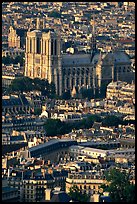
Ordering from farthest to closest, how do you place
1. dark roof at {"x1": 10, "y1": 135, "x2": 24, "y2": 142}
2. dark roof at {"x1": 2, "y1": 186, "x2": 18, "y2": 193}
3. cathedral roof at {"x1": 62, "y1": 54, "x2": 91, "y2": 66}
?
1. cathedral roof at {"x1": 62, "y1": 54, "x2": 91, "y2": 66}
2. dark roof at {"x1": 10, "y1": 135, "x2": 24, "y2": 142}
3. dark roof at {"x1": 2, "y1": 186, "x2": 18, "y2": 193}

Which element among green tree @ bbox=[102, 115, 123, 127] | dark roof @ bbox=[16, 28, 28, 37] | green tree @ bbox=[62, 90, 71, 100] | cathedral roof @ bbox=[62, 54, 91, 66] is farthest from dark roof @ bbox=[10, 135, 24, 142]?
dark roof @ bbox=[16, 28, 28, 37]

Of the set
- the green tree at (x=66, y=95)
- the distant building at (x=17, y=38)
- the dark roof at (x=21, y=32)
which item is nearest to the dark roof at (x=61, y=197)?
the green tree at (x=66, y=95)

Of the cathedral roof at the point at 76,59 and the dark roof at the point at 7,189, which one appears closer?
the dark roof at the point at 7,189

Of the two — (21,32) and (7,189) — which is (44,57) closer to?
(21,32)

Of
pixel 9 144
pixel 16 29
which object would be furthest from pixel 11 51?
pixel 9 144

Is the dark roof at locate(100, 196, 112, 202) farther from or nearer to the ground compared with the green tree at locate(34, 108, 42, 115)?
farther from the ground

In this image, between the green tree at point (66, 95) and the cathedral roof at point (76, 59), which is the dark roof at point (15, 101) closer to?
the green tree at point (66, 95)

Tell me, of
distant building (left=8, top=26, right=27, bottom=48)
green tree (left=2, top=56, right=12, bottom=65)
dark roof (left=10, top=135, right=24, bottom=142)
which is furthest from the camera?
distant building (left=8, top=26, right=27, bottom=48)

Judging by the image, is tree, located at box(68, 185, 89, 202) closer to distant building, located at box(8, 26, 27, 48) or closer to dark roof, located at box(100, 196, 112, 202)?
dark roof, located at box(100, 196, 112, 202)
